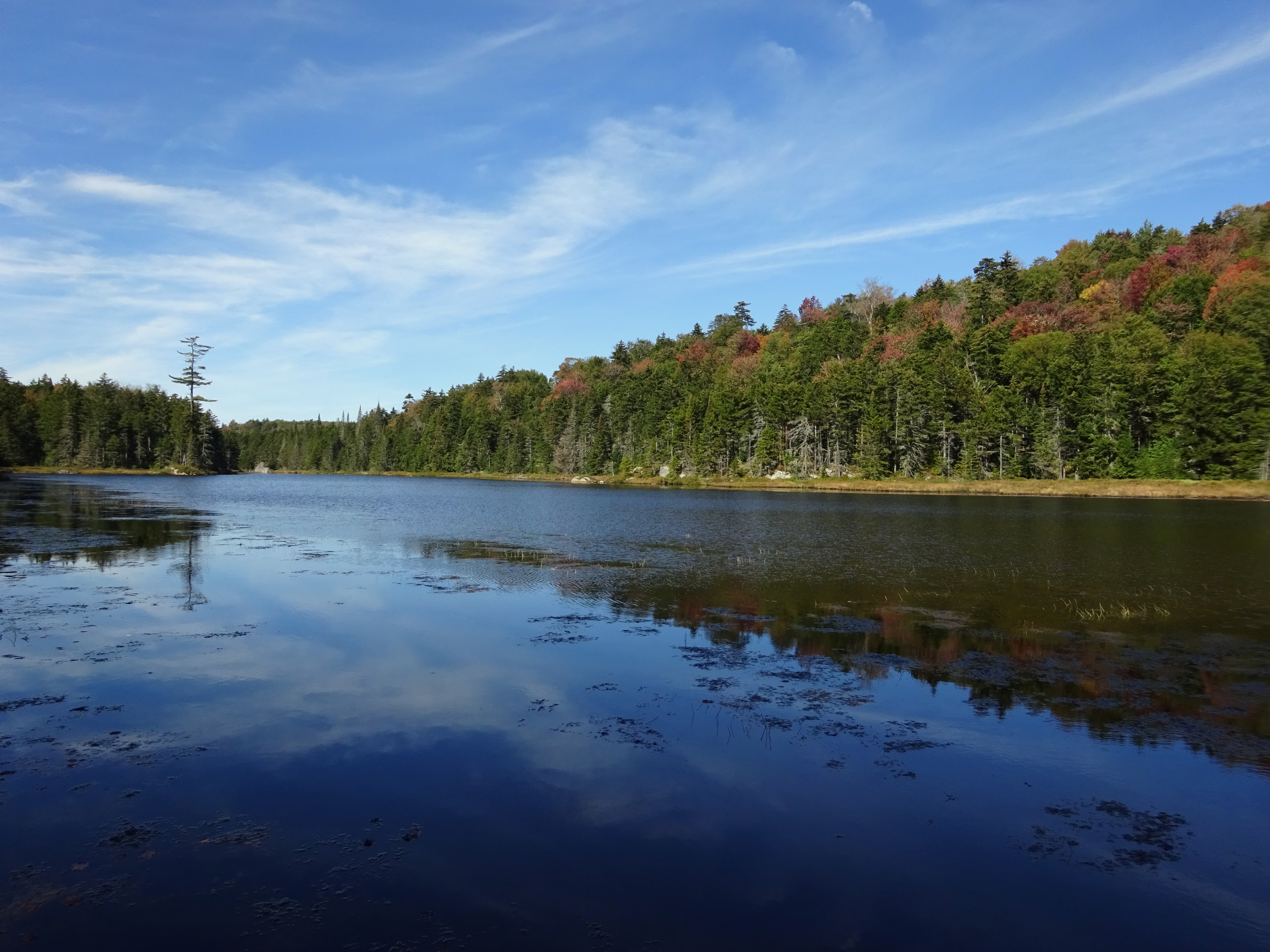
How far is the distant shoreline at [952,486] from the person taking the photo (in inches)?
3031

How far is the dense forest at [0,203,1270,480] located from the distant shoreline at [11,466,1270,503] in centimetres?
364

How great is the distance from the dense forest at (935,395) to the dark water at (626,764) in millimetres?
74252

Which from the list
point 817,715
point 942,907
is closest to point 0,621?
point 817,715

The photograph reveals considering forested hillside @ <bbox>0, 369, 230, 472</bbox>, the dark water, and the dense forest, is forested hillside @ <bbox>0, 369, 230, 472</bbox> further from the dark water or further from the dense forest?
the dark water

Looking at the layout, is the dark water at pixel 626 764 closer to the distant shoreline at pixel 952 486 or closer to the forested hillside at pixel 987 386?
the distant shoreline at pixel 952 486

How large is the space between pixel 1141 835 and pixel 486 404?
618 feet

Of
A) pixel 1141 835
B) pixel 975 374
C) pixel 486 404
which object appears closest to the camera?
pixel 1141 835

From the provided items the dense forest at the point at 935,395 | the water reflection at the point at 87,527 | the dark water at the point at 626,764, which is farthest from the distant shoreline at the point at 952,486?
the water reflection at the point at 87,527

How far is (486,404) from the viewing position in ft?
623

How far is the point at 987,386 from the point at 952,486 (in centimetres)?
2198

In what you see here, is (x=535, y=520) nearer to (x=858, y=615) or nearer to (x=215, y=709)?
(x=858, y=615)

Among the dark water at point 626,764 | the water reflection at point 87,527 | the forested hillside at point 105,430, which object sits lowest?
the dark water at point 626,764

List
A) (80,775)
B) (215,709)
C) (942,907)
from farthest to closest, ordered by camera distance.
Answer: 1. (215,709)
2. (80,775)
3. (942,907)

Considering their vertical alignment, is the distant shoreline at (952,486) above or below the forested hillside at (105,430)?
below
